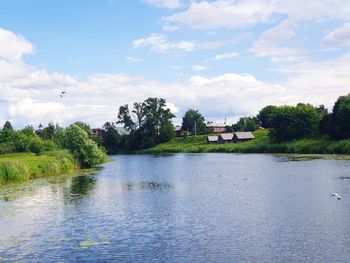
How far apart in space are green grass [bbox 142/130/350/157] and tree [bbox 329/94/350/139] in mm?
2345

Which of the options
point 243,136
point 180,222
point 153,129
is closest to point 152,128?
point 153,129

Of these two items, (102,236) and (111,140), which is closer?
(102,236)

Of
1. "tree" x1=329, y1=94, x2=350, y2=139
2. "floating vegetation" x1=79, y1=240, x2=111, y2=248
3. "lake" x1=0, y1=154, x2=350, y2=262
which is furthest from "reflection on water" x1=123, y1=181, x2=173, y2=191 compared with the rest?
"tree" x1=329, y1=94, x2=350, y2=139

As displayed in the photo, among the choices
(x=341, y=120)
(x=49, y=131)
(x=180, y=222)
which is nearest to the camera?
(x=180, y=222)

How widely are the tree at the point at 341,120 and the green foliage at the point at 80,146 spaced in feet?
158

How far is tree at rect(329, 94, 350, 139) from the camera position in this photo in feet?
290

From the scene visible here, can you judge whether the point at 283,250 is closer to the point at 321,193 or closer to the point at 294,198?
the point at 294,198

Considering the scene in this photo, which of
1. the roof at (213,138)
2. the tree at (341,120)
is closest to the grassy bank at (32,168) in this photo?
the tree at (341,120)

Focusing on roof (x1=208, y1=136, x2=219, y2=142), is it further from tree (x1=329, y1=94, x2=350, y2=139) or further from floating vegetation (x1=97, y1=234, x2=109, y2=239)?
floating vegetation (x1=97, y1=234, x2=109, y2=239)

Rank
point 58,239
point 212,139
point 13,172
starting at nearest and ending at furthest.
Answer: point 58,239 → point 13,172 → point 212,139

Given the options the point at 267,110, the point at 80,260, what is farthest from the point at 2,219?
the point at 267,110

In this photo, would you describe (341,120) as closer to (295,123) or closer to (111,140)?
(295,123)

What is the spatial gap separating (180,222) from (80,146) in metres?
46.0

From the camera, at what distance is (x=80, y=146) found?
69.1 meters
